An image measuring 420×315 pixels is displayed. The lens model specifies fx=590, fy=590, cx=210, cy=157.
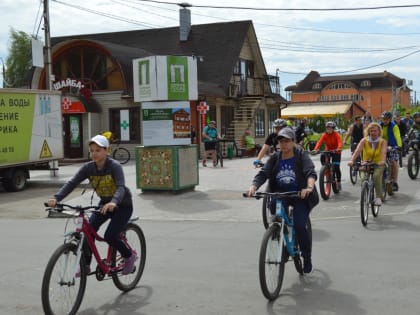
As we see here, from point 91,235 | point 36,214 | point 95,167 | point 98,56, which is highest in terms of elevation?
point 98,56

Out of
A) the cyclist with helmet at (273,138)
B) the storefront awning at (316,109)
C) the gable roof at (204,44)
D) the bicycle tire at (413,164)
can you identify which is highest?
the gable roof at (204,44)

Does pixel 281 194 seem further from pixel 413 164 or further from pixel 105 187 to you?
pixel 413 164

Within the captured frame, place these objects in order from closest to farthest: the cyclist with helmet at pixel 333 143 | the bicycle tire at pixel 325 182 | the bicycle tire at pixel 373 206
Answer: the bicycle tire at pixel 373 206
the bicycle tire at pixel 325 182
the cyclist with helmet at pixel 333 143

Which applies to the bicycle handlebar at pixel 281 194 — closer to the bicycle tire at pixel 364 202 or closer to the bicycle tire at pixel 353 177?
the bicycle tire at pixel 364 202

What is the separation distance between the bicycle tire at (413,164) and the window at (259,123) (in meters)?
20.8

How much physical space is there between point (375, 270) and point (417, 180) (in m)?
9.09

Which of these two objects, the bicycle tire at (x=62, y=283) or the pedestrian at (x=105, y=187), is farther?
the pedestrian at (x=105, y=187)

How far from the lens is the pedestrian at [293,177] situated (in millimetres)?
5703

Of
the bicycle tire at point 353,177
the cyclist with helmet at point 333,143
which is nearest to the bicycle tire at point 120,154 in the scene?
the bicycle tire at point 353,177

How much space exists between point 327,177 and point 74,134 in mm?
19288

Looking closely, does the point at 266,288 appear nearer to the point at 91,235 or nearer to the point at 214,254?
the point at 91,235

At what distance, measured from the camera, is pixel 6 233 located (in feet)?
31.9

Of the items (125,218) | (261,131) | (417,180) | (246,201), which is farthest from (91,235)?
(261,131)

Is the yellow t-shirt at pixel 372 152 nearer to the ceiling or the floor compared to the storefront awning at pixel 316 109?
nearer to the floor
